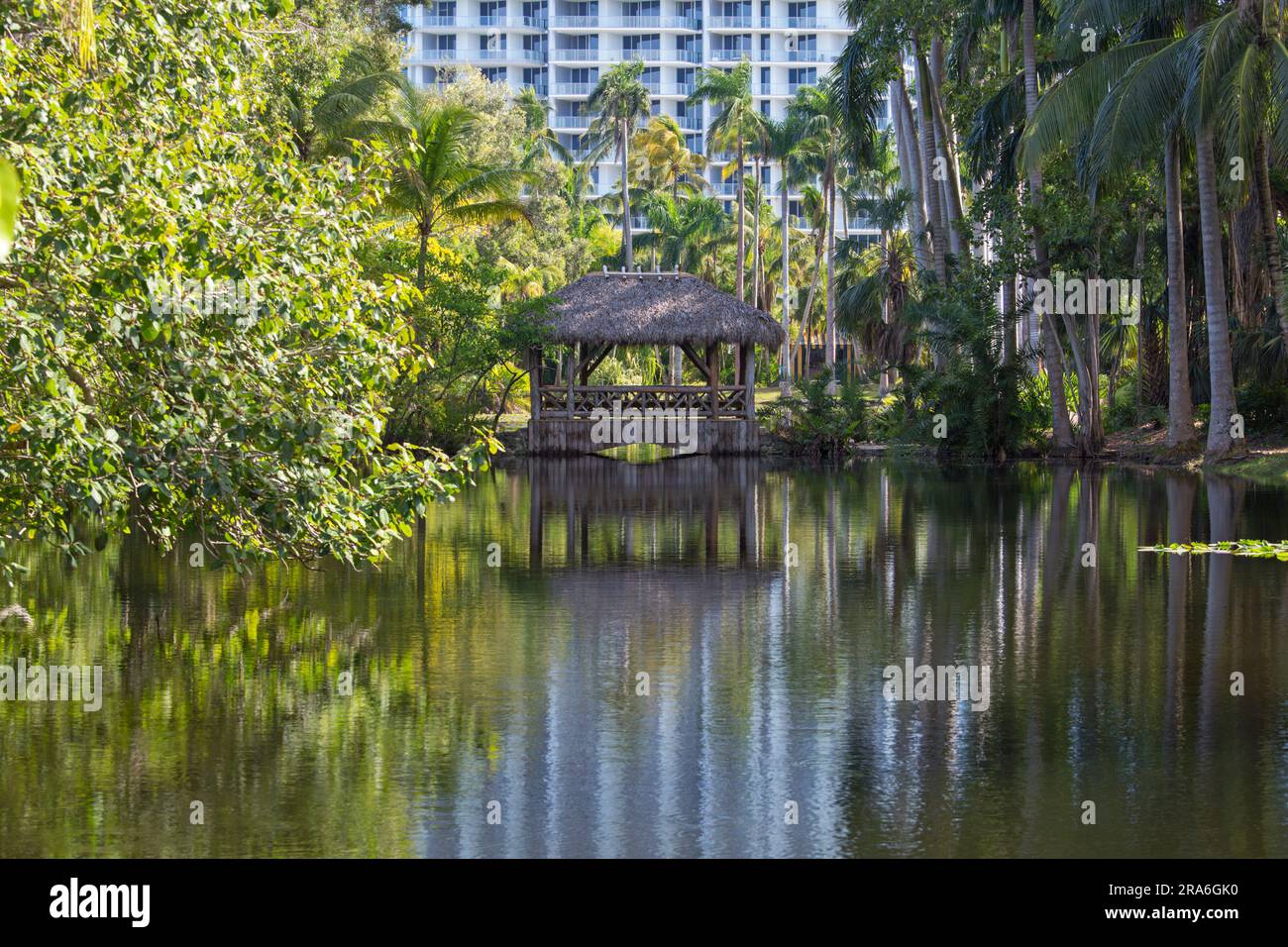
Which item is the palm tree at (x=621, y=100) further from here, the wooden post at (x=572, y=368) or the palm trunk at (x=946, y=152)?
the wooden post at (x=572, y=368)

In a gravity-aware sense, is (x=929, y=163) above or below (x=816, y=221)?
below

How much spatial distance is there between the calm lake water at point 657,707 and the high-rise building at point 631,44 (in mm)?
89805

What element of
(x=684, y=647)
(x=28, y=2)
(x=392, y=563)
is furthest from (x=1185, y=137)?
(x=28, y=2)

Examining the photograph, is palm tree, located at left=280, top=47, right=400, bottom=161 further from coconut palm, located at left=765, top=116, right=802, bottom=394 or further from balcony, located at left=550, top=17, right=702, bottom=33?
balcony, located at left=550, top=17, right=702, bottom=33

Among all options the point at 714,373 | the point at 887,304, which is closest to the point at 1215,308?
the point at 714,373

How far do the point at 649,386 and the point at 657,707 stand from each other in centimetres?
2884

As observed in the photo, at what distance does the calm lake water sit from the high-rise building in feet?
295

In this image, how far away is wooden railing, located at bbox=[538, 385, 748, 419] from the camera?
126 ft

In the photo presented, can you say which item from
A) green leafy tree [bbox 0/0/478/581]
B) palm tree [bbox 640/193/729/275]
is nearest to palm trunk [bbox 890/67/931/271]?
green leafy tree [bbox 0/0/478/581]

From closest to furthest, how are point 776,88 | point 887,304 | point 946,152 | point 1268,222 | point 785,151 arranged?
point 1268,222 < point 946,152 < point 887,304 < point 785,151 < point 776,88

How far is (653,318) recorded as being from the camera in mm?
37281

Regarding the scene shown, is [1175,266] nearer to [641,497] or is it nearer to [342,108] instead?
[641,497]
